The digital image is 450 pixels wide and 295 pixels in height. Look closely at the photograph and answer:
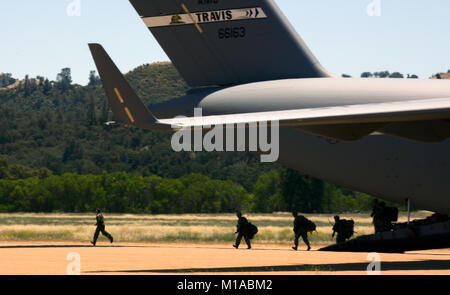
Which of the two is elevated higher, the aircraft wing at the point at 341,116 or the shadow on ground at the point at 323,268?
the aircraft wing at the point at 341,116

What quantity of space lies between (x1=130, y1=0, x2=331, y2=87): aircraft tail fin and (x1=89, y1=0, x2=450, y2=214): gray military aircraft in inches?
1.1

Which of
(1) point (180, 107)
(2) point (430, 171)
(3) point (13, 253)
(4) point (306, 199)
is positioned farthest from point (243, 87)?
(4) point (306, 199)

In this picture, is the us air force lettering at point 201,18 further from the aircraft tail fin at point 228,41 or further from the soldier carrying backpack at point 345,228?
the soldier carrying backpack at point 345,228

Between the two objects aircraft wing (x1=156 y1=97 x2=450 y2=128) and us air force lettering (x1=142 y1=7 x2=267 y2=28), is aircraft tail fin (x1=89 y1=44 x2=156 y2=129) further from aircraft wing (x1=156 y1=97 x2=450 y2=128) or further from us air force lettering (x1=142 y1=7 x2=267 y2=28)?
us air force lettering (x1=142 y1=7 x2=267 y2=28)

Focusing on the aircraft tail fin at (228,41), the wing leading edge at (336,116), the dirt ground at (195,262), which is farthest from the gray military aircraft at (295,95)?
the dirt ground at (195,262)

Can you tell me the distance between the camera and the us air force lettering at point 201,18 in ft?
75.6

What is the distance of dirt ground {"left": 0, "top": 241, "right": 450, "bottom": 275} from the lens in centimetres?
1900

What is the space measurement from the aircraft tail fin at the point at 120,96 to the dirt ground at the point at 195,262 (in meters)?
3.62

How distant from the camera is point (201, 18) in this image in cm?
2330

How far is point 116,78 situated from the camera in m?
17.0

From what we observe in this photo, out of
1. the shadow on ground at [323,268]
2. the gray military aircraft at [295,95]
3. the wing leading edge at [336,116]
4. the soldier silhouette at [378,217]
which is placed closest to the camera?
the wing leading edge at [336,116]

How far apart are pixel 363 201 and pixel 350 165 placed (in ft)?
333

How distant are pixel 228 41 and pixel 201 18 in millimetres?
1060

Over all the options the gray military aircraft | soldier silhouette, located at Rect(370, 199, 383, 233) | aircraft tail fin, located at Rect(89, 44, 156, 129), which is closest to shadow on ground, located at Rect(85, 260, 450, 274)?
the gray military aircraft
